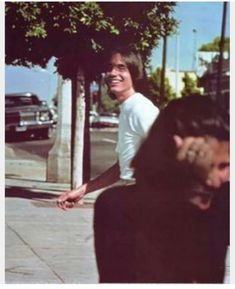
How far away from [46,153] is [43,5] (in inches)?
38.5

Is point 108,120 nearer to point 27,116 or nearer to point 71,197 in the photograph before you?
point 71,197

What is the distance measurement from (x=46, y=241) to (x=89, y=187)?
0.46 metres

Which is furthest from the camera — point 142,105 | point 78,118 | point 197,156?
point 78,118

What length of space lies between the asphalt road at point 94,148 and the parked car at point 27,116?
7cm

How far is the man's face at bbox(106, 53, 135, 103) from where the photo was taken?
4.80 metres

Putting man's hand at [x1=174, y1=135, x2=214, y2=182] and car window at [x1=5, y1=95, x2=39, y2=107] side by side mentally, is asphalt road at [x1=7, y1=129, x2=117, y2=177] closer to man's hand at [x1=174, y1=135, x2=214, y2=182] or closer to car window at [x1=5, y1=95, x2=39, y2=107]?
car window at [x1=5, y1=95, x2=39, y2=107]

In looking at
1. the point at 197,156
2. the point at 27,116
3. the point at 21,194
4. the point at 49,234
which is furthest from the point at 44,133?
the point at 197,156

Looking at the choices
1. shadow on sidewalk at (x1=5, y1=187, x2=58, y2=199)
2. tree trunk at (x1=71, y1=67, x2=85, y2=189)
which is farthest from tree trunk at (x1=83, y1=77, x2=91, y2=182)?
shadow on sidewalk at (x1=5, y1=187, x2=58, y2=199)

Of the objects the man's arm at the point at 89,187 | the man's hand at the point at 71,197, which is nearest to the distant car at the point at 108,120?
the man's arm at the point at 89,187

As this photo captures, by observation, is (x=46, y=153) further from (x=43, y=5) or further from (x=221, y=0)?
(x=221, y=0)

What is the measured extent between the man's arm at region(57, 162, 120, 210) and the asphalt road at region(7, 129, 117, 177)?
5 cm

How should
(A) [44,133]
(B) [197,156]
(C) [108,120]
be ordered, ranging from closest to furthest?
1. (B) [197,156]
2. (C) [108,120]
3. (A) [44,133]

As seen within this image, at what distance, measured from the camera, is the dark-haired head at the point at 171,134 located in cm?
459

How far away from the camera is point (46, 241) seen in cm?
498
